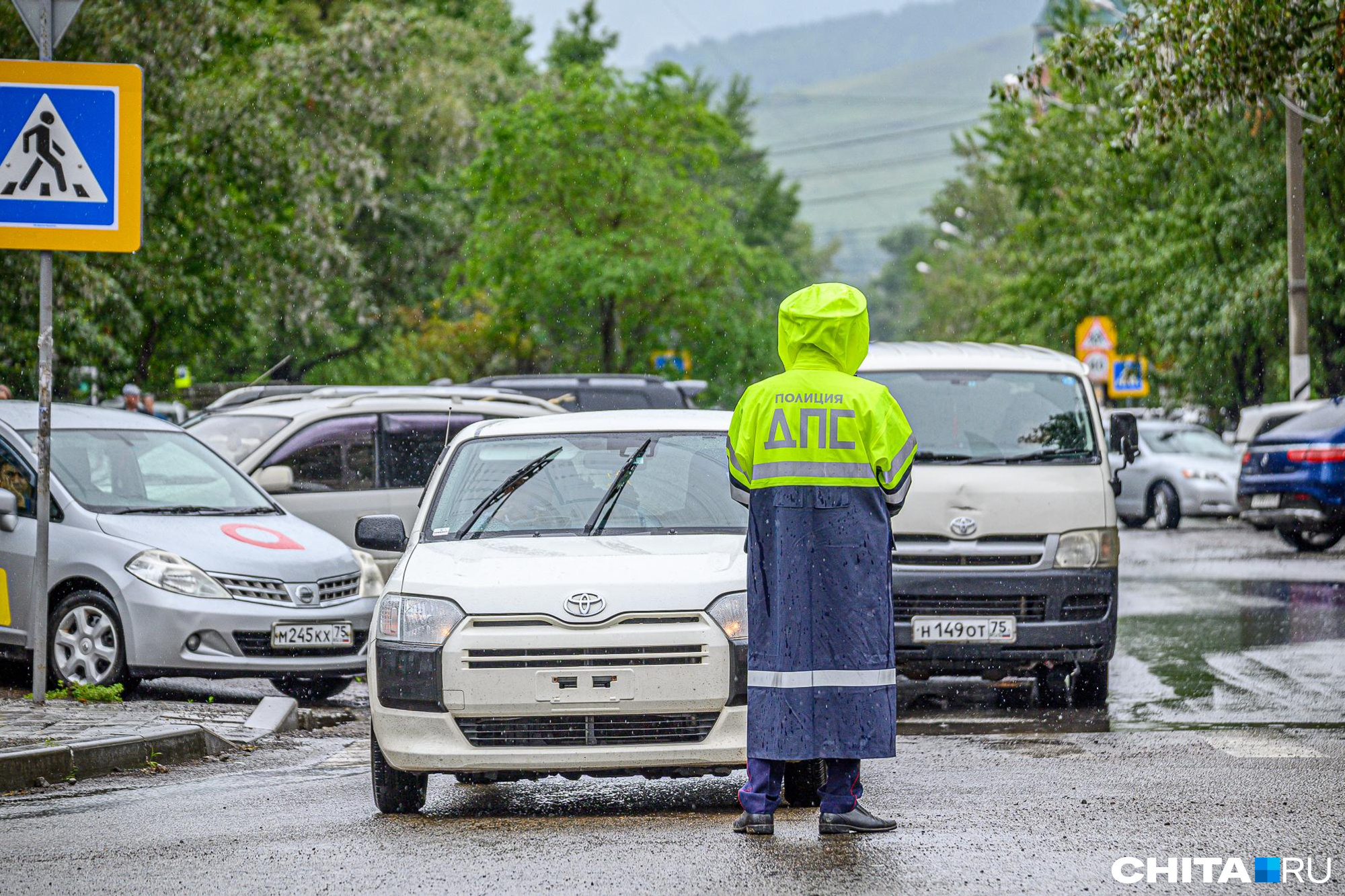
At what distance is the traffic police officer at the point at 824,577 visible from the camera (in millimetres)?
6133

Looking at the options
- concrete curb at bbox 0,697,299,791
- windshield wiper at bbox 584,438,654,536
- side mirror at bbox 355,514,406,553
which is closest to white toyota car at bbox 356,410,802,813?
windshield wiper at bbox 584,438,654,536

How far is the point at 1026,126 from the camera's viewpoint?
138 ft

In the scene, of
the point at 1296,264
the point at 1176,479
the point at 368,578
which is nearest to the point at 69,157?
the point at 368,578

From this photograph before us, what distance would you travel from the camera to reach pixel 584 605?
6.80 metres

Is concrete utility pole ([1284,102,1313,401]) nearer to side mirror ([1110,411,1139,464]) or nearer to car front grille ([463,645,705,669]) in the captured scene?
side mirror ([1110,411,1139,464])

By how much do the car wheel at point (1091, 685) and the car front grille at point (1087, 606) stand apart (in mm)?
365

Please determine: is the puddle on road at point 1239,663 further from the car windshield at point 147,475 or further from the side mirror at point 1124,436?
the car windshield at point 147,475

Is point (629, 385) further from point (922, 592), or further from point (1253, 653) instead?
point (922, 592)

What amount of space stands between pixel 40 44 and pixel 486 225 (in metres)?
28.0

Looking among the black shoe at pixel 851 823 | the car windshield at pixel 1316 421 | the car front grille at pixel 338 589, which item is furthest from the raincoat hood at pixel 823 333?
the car windshield at pixel 1316 421

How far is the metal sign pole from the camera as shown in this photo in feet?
32.4

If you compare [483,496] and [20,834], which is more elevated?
[483,496]

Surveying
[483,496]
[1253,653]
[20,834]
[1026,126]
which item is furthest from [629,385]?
[1026,126]

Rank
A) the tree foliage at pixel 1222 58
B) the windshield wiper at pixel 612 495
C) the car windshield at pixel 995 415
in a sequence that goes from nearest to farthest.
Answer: the windshield wiper at pixel 612 495
the car windshield at pixel 995 415
the tree foliage at pixel 1222 58
